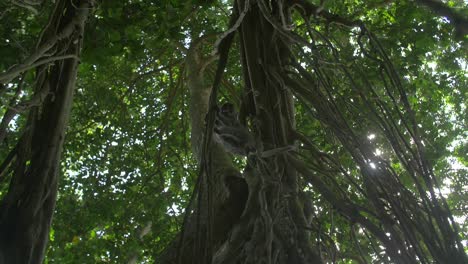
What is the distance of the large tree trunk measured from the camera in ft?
3.92

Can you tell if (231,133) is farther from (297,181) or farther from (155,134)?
(155,134)

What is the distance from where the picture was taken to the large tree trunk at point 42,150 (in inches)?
47.1

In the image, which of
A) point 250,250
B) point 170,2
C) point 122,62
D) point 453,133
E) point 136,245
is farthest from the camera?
point 122,62

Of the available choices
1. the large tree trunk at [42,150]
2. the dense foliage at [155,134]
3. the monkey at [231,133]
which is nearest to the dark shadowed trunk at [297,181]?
the monkey at [231,133]

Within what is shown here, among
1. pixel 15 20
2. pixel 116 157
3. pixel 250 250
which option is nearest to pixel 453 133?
pixel 116 157

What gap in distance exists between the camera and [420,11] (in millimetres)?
3529

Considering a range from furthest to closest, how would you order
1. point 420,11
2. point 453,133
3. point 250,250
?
point 453,133 < point 420,11 < point 250,250

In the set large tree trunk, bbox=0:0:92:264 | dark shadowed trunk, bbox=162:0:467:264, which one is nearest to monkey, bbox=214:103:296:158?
dark shadowed trunk, bbox=162:0:467:264

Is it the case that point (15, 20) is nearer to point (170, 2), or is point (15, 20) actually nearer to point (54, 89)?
point (170, 2)

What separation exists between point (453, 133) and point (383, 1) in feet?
6.10

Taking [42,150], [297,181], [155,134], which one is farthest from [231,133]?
[155,134]

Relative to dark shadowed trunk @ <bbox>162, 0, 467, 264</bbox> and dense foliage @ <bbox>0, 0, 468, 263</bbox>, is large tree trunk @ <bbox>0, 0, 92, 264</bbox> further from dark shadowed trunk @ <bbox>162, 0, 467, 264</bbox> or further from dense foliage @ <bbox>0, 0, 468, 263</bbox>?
dense foliage @ <bbox>0, 0, 468, 263</bbox>

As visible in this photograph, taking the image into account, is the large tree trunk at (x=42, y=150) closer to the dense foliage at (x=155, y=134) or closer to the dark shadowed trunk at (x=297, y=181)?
the dark shadowed trunk at (x=297, y=181)

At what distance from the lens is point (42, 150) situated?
139 cm
